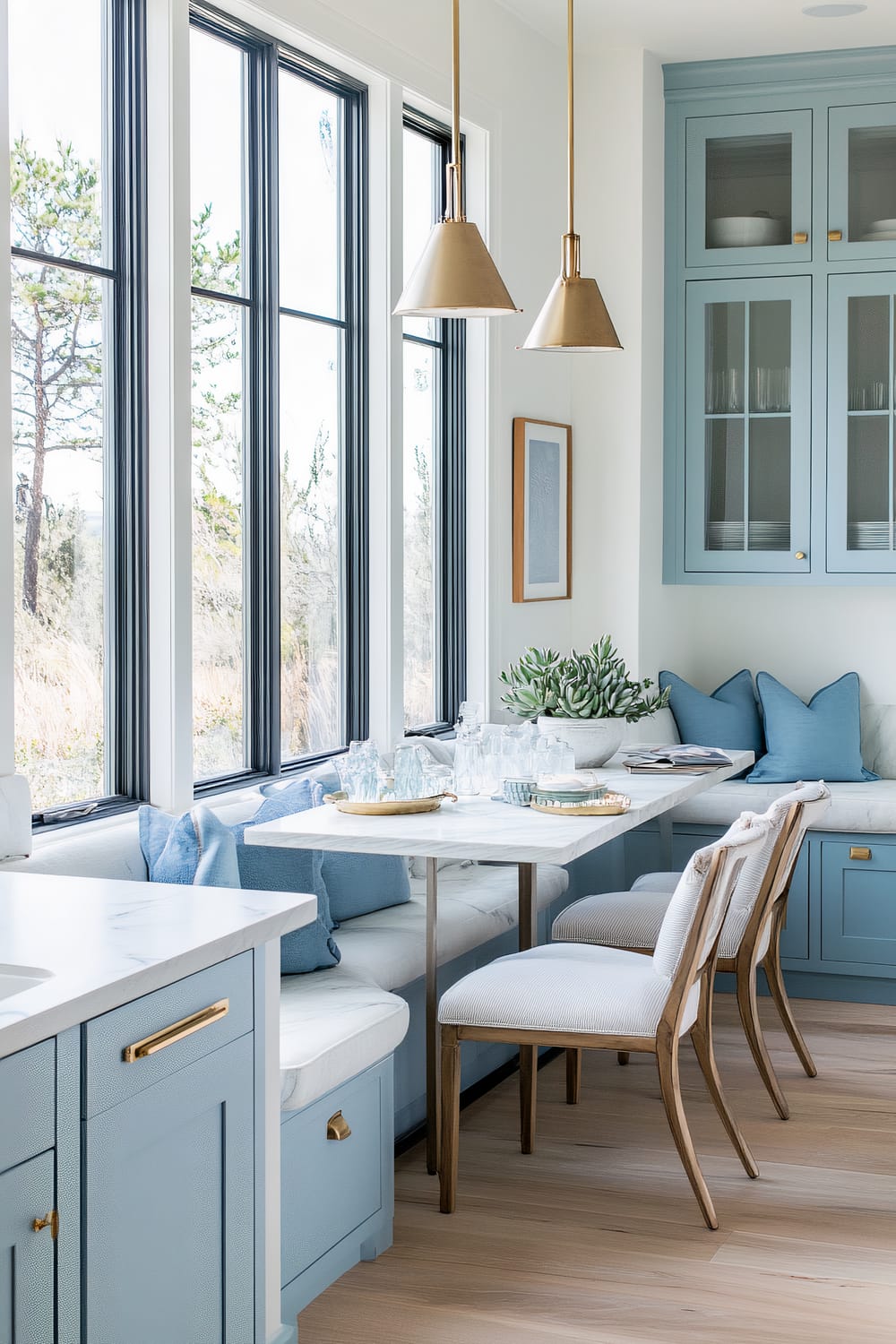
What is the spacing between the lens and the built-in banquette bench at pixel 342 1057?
260cm

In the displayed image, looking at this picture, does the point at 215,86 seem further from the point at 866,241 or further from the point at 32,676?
the point at 866,241

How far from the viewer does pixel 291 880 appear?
10.6 ft

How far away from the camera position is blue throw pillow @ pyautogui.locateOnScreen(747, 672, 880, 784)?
5117 mm

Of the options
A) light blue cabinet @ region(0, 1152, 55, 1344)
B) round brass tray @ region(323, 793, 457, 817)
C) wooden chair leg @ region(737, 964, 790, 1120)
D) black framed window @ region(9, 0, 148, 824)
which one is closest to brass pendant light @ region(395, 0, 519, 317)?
black framed window @ region(9, 0, 148, 824)

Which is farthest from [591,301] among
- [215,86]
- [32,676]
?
[32,676]

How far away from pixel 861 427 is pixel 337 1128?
11.2 ft

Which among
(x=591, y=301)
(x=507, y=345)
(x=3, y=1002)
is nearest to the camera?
(x=3, y=1002)

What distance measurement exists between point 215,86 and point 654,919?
2304mm

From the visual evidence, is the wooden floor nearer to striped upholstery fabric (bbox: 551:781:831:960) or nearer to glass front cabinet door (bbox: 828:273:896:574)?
striped upholstery fabric (bbox: 551:781:831:960)

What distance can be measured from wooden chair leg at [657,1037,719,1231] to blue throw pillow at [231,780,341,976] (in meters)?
0.73

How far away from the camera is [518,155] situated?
489 centimetres

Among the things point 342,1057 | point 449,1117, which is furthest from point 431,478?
point 342,1057

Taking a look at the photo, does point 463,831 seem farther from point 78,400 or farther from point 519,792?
point 78,400

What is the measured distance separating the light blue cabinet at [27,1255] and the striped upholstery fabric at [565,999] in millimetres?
1412
